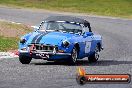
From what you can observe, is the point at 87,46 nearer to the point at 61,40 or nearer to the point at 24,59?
the point at 61,40

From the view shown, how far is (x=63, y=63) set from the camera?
56.1 ft

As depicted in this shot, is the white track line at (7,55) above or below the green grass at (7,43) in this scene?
above

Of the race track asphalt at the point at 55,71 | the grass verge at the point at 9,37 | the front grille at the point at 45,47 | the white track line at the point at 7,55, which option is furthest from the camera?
the grass verge at the point at 9,37

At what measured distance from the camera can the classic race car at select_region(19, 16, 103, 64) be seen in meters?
16.0

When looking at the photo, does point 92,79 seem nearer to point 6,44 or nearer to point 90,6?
point 6,44

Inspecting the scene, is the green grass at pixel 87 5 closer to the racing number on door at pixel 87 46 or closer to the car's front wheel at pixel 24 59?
the racing number on door at pixel 87 46

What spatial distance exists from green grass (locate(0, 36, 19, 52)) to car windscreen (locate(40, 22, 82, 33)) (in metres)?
3.78

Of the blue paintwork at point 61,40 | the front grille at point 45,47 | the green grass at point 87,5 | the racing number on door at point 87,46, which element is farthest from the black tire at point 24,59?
the green grass at point 87,5

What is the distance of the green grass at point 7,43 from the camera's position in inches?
850

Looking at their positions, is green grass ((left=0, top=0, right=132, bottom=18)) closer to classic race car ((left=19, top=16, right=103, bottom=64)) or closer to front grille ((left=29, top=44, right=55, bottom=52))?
classic race car ((left=19, top=16, right=103, bottom=64))

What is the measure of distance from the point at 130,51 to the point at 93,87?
41.4 feet

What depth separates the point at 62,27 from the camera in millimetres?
17531

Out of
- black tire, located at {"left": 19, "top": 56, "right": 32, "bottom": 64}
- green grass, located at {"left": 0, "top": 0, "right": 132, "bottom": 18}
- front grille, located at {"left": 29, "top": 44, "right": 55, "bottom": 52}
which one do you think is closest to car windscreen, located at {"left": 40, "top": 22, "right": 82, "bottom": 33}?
black tire, located at {"left": 19, "top": 56, "right": 32, "bottom": 64}

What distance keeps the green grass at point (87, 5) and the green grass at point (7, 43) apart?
100 ft
